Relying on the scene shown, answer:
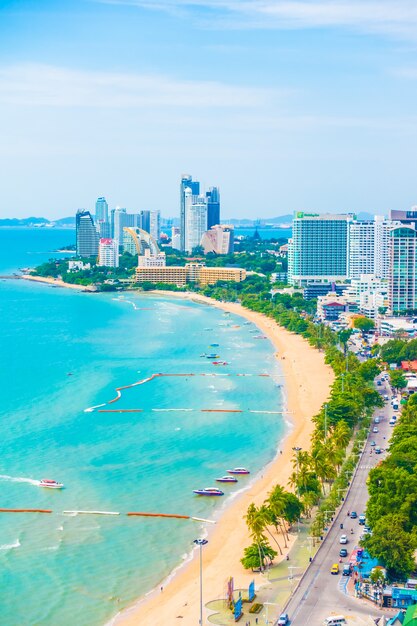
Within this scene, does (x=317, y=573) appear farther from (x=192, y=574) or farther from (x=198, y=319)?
(x=198, y=319)

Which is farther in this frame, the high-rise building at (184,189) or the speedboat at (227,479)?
the high-rise building at (184,189)

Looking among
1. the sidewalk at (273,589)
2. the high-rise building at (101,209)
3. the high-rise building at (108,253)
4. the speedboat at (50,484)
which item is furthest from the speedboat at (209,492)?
the high-rise building at (101,209)

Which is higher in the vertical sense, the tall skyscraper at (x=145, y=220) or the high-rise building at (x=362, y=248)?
the tall skyscraper at (x=145, y=220)

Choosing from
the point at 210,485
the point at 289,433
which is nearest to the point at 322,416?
the point at 289,433

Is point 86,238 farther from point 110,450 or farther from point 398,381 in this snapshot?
point 110,450

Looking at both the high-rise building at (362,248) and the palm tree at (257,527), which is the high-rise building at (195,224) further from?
the palm tree at (257,527)

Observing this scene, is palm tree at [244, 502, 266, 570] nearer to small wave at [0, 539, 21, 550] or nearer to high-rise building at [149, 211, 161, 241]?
small wave at [0, 539, 21, 550]

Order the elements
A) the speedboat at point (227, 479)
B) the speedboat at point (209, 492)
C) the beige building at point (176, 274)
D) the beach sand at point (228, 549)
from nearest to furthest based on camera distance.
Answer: the beach sand at point (228, 549) < the speedboat at point (209, 492) < the speedboat at point (227, 479) < the beige building at point (176, 274)

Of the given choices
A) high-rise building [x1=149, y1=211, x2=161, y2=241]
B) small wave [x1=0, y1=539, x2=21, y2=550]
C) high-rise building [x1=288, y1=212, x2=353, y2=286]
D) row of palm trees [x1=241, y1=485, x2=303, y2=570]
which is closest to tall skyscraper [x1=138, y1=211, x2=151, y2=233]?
high-rise building [x1=149, y1=211, x2=161, y2=241]
